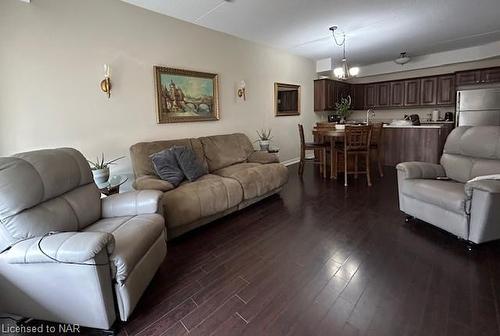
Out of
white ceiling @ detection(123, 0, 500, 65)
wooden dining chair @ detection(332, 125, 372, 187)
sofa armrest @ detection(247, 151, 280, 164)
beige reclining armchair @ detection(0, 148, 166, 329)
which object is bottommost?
beige reclining armchair @ detection(0, 148, 166, 329)

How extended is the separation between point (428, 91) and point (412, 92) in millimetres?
360

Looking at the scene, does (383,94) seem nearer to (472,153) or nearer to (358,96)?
(358,96)

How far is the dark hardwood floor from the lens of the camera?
155cm

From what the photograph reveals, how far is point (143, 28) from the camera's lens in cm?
→ 339

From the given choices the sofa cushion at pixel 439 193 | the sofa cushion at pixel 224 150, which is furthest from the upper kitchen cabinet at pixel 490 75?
the sofa cushion at pixel 224 150

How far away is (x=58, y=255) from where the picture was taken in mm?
1388

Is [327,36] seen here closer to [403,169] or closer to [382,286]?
[403,169]

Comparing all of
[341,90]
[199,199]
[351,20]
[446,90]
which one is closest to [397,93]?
[446,90]

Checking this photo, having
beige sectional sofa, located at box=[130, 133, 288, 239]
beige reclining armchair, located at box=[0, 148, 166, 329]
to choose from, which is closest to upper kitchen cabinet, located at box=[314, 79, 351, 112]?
beige sectional sofa, located at box=[130, 133, 288, 239]

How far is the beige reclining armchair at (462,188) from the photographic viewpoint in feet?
7.15

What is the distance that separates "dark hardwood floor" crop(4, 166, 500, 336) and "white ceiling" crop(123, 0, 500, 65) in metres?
2.79

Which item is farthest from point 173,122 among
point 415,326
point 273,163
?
point 415,326

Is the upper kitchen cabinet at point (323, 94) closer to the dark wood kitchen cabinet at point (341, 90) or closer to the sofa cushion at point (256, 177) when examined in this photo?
the dark wood kitchen cabinet at point (341, 90)

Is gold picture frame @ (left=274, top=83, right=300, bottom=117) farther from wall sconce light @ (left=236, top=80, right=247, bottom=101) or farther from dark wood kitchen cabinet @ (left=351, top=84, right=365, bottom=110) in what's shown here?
dark wood kitchen cabinet @ (left=351, top=84, right=365, bottom=110)
